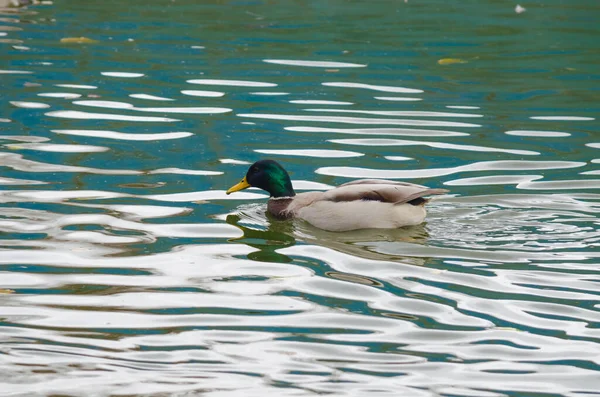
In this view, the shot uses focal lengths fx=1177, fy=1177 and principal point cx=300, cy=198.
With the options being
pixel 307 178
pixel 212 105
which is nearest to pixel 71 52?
pixel 212 105

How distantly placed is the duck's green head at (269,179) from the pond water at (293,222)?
0.93ft

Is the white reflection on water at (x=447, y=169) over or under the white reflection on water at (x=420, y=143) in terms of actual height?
under

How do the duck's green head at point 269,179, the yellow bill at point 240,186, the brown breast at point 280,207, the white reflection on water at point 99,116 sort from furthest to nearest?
the white reflection on water at point 99,116, the yellow bill at point 240,186, the duck's green head at point 269,179, the brown breast at point 280,207

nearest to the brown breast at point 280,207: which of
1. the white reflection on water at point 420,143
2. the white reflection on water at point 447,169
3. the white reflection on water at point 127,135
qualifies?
the white reflection on water at point 447,169

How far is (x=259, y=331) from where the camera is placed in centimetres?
626

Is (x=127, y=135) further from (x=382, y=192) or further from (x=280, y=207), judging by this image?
(x=382, y=192)

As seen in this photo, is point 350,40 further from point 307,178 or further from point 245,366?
→ point 245,366

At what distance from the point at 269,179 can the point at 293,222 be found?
556mm

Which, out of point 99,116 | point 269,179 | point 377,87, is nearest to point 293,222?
point 269,179

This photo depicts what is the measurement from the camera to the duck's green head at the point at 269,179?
916 cm

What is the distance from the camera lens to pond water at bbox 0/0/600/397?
19.1ft

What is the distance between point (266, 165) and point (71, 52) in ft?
24.7

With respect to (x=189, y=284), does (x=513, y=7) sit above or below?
above

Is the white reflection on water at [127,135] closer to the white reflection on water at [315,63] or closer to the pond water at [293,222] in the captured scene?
the pond water at [293,222]
